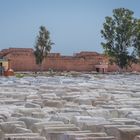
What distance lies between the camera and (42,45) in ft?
136

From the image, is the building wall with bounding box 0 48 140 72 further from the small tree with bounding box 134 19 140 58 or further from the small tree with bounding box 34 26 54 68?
the small tree with bounding box 134 19 140 58

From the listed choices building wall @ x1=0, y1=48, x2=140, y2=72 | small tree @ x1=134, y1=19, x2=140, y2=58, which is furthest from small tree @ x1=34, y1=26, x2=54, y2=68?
small tree @ x1=134, y1=19, x2=140, y2=58

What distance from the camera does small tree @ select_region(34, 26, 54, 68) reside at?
40219 millimetres

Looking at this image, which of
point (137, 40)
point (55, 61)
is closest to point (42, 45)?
point (55, 61)

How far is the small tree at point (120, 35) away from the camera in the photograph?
35250mm

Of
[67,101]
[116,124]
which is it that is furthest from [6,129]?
[67,101]

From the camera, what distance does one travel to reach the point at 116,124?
178 inches

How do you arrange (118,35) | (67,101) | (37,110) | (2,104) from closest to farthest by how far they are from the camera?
(37,110) < (2,104) < (67,101) < (118,35)

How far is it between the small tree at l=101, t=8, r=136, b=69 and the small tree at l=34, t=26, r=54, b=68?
6.74 metres

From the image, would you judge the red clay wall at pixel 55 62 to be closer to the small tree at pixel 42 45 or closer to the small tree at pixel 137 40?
the small tree at pixel 42 45

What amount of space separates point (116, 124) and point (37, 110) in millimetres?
1522

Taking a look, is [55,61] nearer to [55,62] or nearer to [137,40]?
[55,62]

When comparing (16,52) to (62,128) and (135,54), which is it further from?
(62,128)

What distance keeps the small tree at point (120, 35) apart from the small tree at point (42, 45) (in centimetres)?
674
